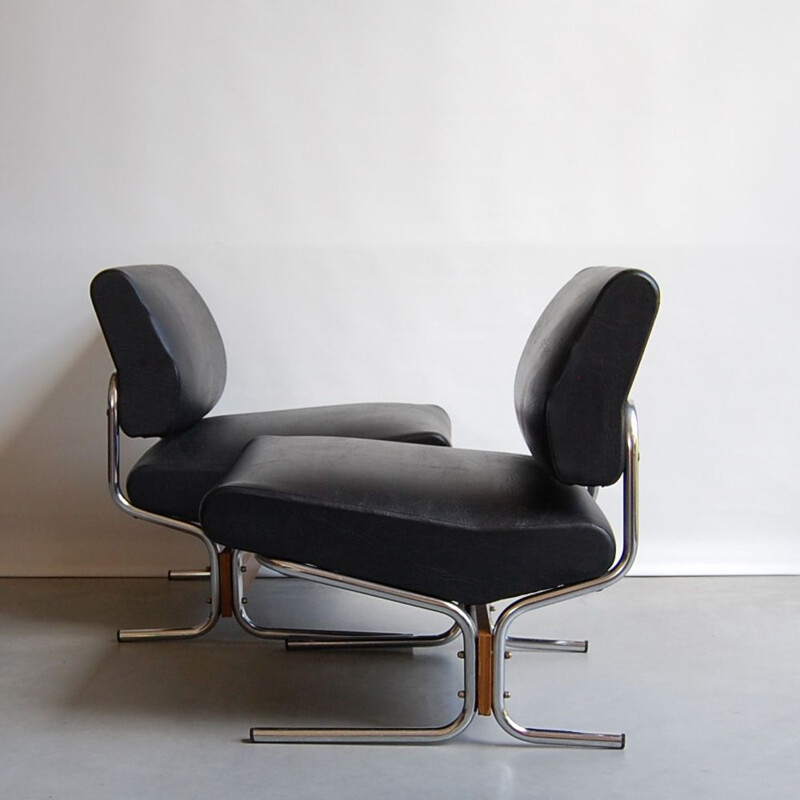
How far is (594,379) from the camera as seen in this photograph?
1.99 m

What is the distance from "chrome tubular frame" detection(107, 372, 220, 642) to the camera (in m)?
2.60

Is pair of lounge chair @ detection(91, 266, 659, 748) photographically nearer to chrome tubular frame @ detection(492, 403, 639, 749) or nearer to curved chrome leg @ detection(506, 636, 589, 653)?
chrome tubular frame @ detection(492, 403, 639, 749)

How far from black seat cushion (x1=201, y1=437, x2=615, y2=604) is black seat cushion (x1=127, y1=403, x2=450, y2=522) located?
1.53 ft

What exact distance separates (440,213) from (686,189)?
71 centimetres

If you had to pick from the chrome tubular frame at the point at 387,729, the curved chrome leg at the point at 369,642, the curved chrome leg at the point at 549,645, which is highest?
the chrome tubular frame at the point at 387,729

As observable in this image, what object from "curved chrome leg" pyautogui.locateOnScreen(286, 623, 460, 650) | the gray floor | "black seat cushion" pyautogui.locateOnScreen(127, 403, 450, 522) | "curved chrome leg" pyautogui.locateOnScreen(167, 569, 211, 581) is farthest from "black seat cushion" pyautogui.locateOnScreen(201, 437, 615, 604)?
"curved chrome leg" pyautogui.locateOnScreen(167, 569, 211, 581)

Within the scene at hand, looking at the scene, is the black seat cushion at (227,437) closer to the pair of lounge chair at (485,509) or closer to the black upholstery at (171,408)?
the black upholstery at (171,408)

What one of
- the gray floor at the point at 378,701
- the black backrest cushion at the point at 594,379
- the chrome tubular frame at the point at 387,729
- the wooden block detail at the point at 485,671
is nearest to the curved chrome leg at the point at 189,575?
the gray floor at the point at 378,701

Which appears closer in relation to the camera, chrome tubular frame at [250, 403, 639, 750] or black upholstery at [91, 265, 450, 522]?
chrome tubular frame at [250, 403, 639, 750]

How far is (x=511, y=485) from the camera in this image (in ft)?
7.10

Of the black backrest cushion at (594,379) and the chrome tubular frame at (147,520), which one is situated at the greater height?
the black backrest cushion at (594,379)

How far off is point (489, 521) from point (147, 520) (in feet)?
3.17

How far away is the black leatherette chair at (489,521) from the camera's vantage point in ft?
6.53

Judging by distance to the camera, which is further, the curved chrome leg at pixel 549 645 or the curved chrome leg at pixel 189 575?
the curved chrome leg at pixel 189 575
